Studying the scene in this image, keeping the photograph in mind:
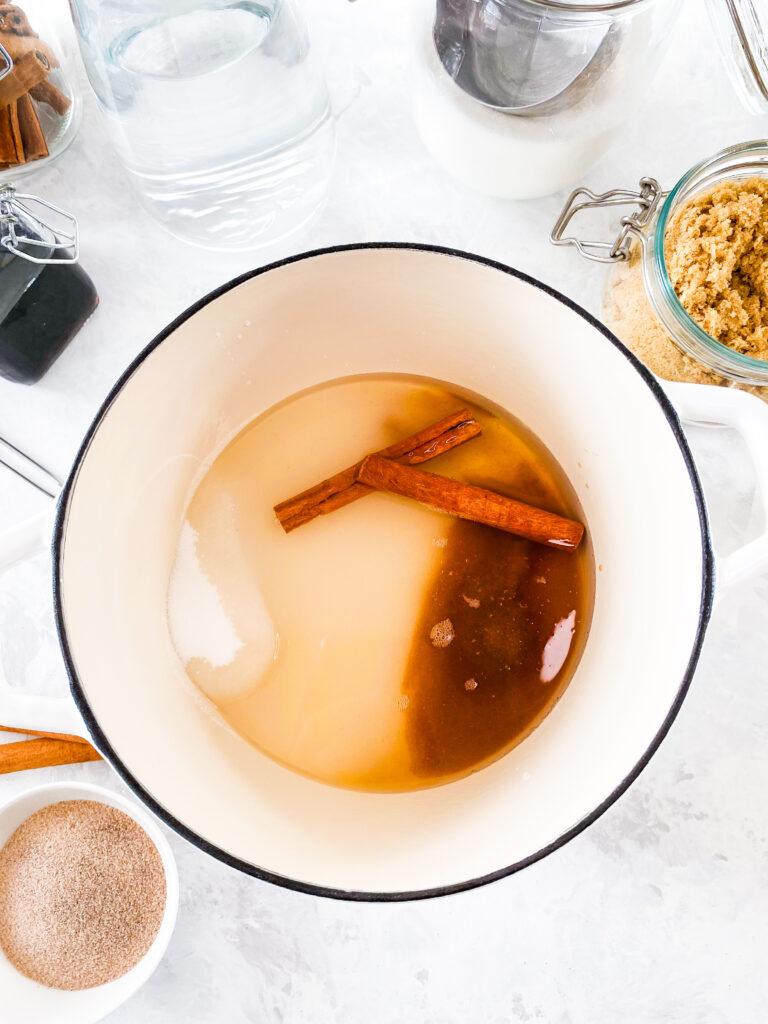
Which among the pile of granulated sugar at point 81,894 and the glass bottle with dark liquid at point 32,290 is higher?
the glass bottle with dark liquid at point 32,290

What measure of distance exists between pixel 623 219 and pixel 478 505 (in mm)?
273

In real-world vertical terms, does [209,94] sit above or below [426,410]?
above

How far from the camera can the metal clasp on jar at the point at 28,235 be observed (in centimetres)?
68

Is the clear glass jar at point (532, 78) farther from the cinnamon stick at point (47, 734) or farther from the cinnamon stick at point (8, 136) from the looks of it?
the cinnamon stick at point (47, 734)

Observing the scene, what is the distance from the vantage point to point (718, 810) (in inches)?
28.7

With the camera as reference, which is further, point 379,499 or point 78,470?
point 379,499

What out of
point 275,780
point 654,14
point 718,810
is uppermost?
point 654,14

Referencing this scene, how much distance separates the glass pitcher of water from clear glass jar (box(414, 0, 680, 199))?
114 millimetres

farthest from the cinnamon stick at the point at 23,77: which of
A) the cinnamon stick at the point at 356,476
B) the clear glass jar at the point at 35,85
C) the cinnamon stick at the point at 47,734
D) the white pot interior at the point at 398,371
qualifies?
the cinnamon stick at the point at 47,734

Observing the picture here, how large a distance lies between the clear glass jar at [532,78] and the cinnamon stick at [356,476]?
8.5 inches

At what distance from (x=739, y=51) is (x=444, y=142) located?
240 mm

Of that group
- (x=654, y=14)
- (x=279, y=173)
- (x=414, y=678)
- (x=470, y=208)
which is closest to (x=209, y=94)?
(x=279, y=173)

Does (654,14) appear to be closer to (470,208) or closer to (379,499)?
(470,208)

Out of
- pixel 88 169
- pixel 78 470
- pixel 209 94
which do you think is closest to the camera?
pixel 78 470
